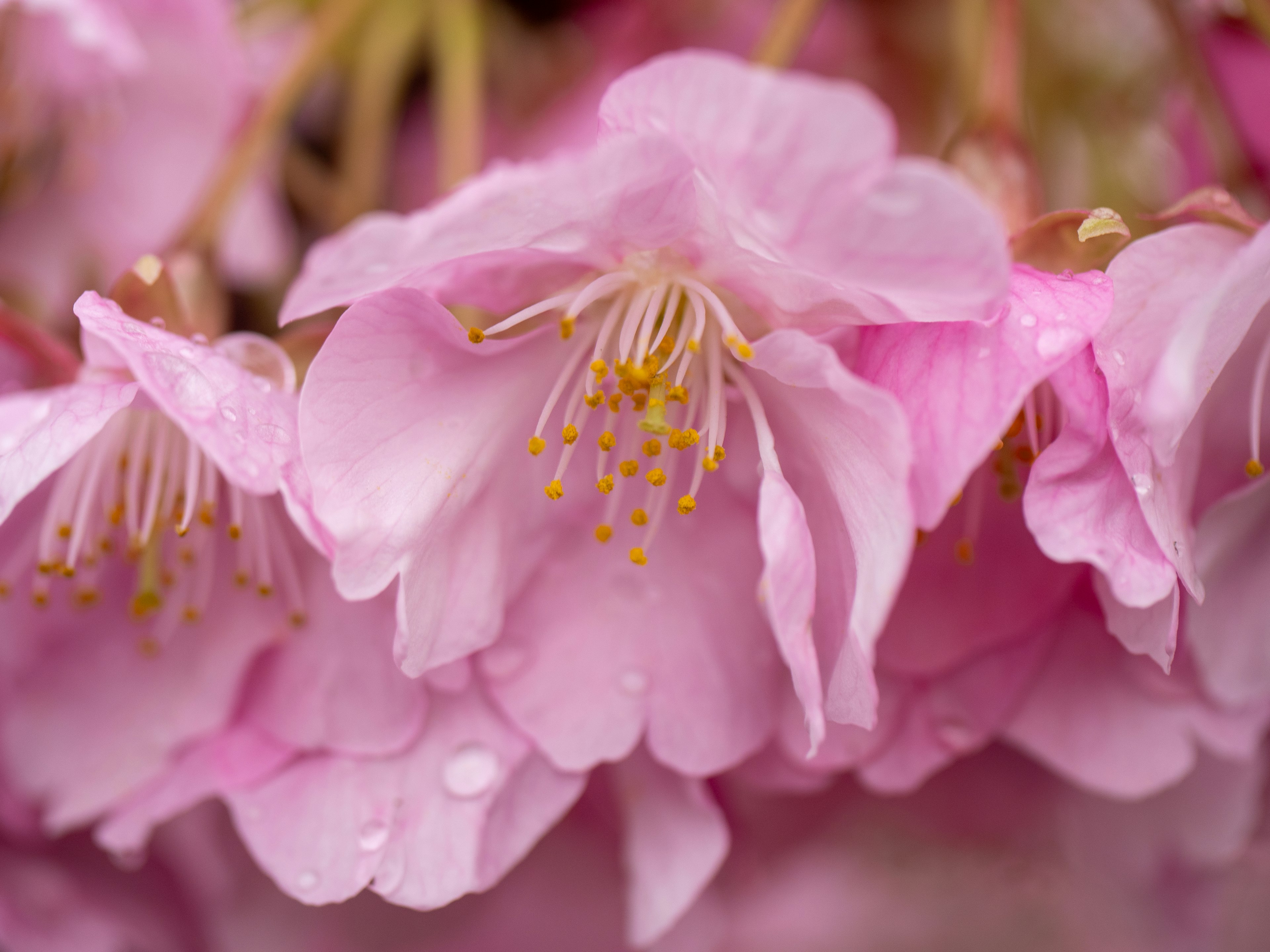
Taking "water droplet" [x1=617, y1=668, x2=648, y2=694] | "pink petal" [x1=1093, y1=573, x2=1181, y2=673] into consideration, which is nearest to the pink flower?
"water droplet" [x1=617, y1=668, x2=648, y2=694]

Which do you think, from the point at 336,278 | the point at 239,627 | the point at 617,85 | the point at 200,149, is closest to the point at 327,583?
the point at 239,627

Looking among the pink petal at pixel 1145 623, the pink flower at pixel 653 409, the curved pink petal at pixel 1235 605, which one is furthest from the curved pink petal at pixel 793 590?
the curved pink petal at pixel 1235 605

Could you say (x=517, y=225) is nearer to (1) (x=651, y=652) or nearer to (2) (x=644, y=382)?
(2) (x=644, y=382)

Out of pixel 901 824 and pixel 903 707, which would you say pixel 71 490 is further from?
pixel 901 824

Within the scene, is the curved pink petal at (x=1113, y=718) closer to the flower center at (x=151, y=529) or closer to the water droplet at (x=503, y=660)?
the water droplet at (x=503, y=660)

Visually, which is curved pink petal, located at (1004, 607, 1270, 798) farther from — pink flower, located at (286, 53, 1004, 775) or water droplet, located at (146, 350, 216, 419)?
water droplet, located at (146, 350, 216, 419)

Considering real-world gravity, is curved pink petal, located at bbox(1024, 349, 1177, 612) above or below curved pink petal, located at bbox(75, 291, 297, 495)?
below
